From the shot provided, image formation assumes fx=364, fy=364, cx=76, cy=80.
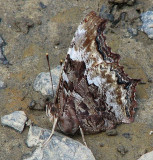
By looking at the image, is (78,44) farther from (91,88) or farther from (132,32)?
(132,32)

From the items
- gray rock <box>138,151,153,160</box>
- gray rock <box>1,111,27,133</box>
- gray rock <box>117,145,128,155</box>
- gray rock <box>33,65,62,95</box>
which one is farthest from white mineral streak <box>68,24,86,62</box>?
gray rock <box>138,151,153,160</box>

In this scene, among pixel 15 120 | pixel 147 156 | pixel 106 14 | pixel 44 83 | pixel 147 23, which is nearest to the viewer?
pixel 147 156

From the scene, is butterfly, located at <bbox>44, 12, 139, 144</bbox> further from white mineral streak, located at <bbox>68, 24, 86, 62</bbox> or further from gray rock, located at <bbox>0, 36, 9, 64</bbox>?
gray rock, located at <bbox>0, 36, 9, 64</bbox>

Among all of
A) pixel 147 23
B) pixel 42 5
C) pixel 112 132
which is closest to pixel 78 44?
pixel 112 132

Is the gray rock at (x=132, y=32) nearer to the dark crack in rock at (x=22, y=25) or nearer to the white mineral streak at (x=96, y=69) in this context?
the white mineral streak at (x=96, y=69)

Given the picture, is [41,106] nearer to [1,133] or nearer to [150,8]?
[1,133]

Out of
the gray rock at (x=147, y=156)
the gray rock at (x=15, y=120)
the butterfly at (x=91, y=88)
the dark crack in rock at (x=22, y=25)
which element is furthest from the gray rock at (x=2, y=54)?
the gray rock at (x=147, y=156)

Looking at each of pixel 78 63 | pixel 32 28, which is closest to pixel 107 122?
pixel 78 63
